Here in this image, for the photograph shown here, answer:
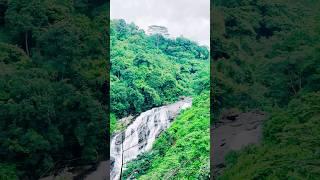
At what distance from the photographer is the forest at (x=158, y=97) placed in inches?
440

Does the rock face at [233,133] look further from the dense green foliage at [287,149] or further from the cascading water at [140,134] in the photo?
the cascading water at [140,134]

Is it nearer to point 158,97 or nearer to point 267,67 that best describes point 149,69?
point 158,97

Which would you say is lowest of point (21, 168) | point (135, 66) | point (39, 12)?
point (21, 168)

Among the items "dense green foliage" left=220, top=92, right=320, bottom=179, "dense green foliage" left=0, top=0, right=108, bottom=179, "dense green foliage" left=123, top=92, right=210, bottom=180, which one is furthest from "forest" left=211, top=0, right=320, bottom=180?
"dense green foliage" left=0, top=0, right=108, bottom=179

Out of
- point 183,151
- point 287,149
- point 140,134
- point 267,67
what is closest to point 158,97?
point 140,134

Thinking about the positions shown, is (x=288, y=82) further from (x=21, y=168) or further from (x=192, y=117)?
(x=21, y=168)

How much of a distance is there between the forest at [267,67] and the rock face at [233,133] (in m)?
0.10

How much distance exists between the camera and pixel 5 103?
35.5ft

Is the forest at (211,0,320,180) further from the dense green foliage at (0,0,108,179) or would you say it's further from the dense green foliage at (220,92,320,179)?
the dense green foliage at (0,0,108,179)

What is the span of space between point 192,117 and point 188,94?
404 millimetres

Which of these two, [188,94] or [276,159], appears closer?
[276,159]

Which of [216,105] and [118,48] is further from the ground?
[118,48]

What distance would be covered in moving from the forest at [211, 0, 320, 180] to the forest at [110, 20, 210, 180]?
0.40 m

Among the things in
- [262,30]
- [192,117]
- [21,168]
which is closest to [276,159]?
[192,117]
